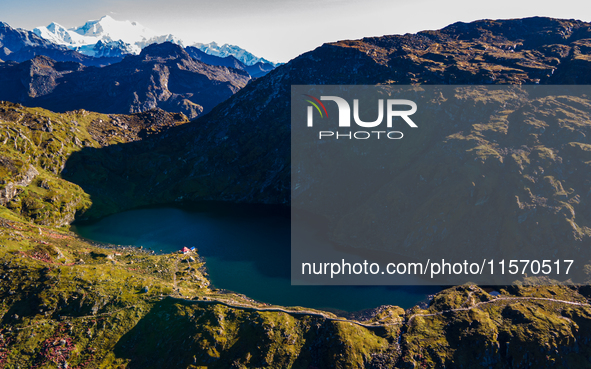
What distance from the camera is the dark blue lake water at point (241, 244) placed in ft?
325

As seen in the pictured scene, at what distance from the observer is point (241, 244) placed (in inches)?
5413

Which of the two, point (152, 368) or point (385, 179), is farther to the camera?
point (385, 179)

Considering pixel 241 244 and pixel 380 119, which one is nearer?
pixel 241 244

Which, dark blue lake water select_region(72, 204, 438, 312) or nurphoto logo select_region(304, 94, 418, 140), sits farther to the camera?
nurphoto logo select_region(304, 94, 418, 140)

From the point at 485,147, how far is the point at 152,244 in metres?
164

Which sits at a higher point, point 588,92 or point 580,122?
point 588,92

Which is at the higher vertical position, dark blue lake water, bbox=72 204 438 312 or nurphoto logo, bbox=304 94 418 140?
nurphoto logo, bbox=304 94 418 140

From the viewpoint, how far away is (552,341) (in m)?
74.4

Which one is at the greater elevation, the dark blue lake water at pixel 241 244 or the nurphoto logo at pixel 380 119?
the nurphoto logo at pixel 380 119

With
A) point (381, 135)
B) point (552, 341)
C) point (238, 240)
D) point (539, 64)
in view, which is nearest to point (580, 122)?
point (539, 64)

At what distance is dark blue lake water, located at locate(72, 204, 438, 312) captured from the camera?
9906 cm

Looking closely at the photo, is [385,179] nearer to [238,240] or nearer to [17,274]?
[238,240]

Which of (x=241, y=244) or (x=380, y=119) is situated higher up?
(x=380, y=119)

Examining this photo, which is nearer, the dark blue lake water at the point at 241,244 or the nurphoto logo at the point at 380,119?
the dark blue lake water at the point at 241,244
